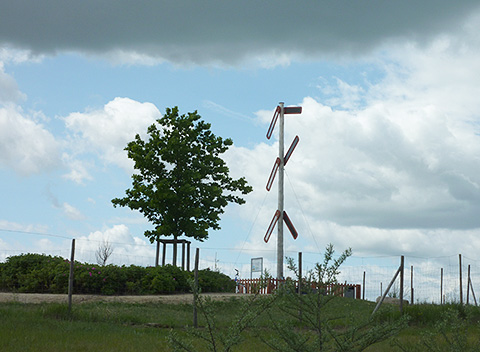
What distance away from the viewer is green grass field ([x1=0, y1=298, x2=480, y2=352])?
10594 millimetres

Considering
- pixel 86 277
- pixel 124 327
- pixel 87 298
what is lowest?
pixel 124 327

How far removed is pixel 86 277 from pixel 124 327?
7.46 metres

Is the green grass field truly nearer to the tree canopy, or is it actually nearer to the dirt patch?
the dirt patch

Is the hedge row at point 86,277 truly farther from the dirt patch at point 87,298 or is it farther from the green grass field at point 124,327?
the green grass field at point 124,327

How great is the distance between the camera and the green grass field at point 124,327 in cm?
1059

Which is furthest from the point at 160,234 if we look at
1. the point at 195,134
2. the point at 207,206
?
the point at 195,134

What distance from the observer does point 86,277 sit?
66.5 ft

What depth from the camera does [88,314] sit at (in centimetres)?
1452

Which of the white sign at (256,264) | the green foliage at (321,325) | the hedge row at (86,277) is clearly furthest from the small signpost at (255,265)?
the green foliage at (321,325)

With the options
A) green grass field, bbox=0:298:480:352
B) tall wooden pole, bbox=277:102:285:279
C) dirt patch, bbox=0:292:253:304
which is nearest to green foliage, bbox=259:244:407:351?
green grass field, bbox=0:298:480:352

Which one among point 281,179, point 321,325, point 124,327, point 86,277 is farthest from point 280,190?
point 321,325

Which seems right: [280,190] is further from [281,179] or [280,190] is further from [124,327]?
[124,327]

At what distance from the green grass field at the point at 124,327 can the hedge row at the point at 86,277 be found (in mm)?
2658

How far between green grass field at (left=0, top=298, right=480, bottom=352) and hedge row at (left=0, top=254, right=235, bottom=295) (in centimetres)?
266
